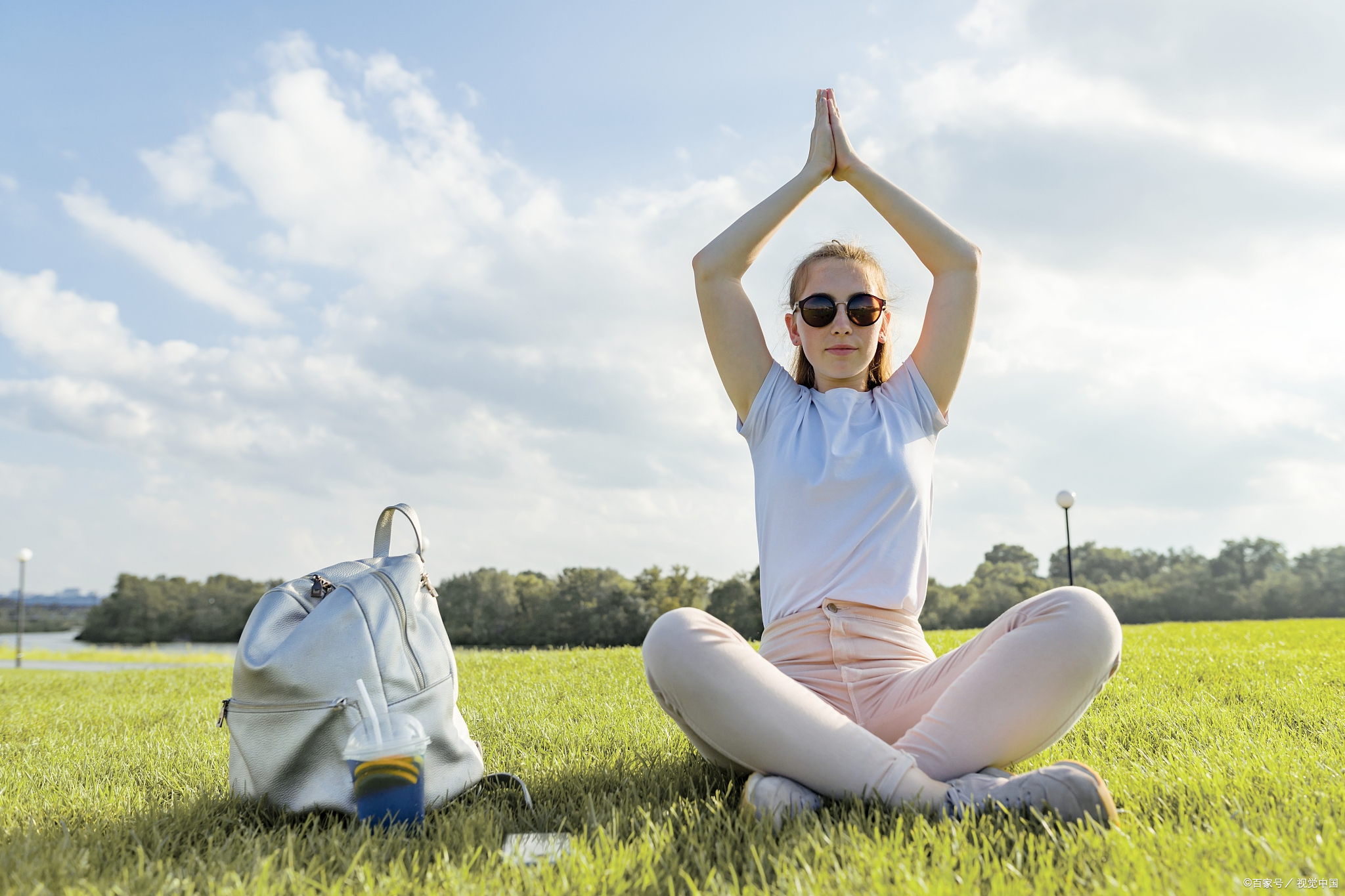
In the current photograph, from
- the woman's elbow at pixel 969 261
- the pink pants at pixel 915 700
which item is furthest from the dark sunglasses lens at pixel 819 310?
the pink pants at pixel 915 700

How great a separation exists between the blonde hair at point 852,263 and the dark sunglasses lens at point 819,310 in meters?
0.10

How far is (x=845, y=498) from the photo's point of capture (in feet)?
9.08

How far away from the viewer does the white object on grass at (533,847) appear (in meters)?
1.92

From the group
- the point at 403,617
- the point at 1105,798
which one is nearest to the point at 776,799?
the point at 1105,798

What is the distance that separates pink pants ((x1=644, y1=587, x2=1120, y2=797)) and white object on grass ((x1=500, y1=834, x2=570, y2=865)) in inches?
21.1

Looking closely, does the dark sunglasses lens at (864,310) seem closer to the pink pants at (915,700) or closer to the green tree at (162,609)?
the pink pants at (915,700)

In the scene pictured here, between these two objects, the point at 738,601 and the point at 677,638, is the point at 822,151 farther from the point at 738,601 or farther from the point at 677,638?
the point at 738,601

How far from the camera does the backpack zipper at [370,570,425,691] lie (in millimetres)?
2613

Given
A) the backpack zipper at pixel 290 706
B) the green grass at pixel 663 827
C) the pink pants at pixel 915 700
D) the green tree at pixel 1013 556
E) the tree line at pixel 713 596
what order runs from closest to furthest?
the green grass at pixel 663 827, the pink pants at pixel 915 700, the backpack zipper at pixel 290 706, the tree line at pixel 713 596, the green tree at pixel 1013 556

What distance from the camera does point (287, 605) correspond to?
2664 mm

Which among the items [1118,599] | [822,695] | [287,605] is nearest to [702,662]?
[822,695]

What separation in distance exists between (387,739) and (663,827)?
852 mm

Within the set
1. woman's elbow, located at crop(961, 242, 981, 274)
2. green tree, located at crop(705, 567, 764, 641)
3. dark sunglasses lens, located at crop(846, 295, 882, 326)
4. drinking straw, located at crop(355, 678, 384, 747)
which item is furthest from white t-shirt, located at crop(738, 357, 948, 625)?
green tree, located at crop(705, 567, 764, 641)

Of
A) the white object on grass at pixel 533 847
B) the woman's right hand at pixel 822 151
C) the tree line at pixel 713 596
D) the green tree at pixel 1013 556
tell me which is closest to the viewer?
the white object on grass at pixel 533 847
